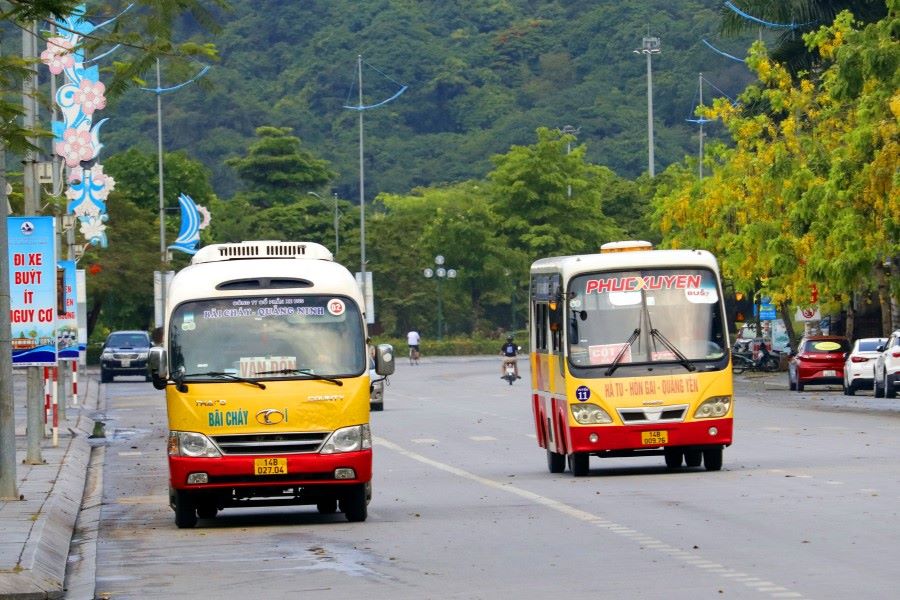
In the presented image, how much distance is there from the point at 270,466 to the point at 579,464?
21.1 ft

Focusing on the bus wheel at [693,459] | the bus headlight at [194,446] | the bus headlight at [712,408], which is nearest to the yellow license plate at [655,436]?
the bus headlight at [712,408]

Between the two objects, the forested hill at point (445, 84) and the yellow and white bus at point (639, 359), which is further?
the forested hill at point (445, 84)

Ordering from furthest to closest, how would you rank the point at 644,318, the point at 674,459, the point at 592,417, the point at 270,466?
1. the point at 674,459
2. the point at 644,318
3. the point at 592,417
4. the point at 270,466

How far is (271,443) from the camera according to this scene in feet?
56.6

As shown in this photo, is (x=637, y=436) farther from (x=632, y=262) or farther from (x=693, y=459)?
(x=632, y=262)

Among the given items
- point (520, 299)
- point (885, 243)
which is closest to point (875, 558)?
point (885, 243)

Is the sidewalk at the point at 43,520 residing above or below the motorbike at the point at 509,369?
below

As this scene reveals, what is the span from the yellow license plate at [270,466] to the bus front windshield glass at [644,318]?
637cm

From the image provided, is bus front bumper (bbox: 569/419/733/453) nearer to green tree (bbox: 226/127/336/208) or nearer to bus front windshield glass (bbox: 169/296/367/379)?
bus front windshield glass (bbox: 169/296/367/379)

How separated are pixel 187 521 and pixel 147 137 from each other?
155 meters

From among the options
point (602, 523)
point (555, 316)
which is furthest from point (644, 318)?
point (602, 523)

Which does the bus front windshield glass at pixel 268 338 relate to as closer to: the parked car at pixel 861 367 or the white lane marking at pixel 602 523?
the white lane marking at pixel 602 523

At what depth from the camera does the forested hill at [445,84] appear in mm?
167125

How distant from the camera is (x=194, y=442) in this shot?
17.3 metres
